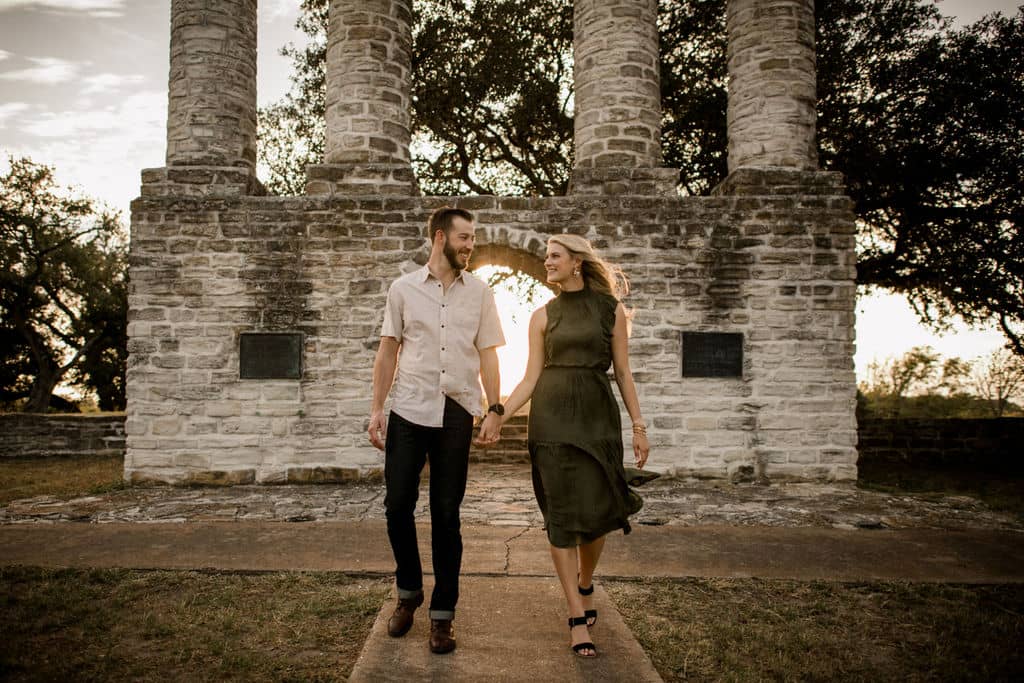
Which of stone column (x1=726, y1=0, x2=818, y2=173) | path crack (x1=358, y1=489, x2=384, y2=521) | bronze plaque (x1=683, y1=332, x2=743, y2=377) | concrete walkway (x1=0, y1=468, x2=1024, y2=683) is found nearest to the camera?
concrete walkway (x1=0, y1=468, x2=1024, y2=683)

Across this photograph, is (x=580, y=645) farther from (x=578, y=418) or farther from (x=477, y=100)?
(x=477, y=100)

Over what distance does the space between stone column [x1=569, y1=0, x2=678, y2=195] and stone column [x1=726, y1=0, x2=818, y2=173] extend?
3.72 ft

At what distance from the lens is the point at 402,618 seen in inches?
118

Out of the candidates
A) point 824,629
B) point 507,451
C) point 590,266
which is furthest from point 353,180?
point 824,629

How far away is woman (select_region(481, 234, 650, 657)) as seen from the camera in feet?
9.86

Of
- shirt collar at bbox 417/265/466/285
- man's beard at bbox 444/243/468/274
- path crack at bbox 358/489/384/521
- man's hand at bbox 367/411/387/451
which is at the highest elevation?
man's beard at bbox 444/243/468/274

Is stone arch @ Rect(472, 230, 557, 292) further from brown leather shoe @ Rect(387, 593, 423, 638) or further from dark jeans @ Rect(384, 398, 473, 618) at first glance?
brown leather shoe @ Rect(387, 593, 423, 638)

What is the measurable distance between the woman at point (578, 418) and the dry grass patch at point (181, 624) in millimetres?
1039

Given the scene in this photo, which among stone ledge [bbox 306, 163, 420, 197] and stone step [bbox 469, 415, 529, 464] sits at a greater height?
stone ledge [bbox 306, 163, 420, 197]

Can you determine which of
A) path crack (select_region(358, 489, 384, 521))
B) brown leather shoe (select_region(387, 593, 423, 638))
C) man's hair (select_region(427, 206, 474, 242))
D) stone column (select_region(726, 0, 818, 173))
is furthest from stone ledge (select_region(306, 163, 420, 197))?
brown leather shoe (select_region(387, 593, 423, 638))

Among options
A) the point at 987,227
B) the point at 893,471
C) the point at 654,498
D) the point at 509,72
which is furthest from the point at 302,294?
the point at 987,227

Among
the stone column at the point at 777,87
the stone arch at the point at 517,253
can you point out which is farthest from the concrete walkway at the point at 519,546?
the stone column at the point at 777,87

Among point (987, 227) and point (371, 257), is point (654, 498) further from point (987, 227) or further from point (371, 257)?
point (987, 227)

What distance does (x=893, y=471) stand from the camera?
1088cm
